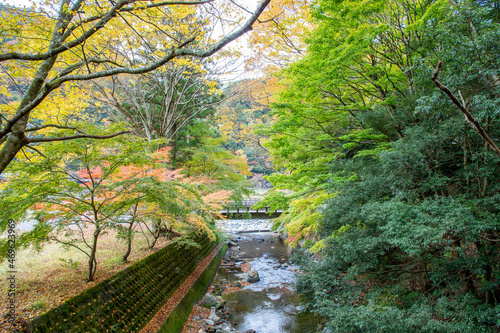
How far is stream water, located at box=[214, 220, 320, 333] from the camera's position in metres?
7.86

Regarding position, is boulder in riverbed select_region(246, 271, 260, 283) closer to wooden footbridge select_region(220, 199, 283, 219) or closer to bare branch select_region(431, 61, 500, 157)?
wooden footbridge select_region(220, 199, 283, 219)

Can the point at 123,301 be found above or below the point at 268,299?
above

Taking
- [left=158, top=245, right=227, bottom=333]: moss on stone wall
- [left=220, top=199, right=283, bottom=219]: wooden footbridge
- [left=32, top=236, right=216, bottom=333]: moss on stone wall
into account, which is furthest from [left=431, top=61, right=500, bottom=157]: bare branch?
[left=220, top=199, right=283, bottom=219]: wooden footbridge

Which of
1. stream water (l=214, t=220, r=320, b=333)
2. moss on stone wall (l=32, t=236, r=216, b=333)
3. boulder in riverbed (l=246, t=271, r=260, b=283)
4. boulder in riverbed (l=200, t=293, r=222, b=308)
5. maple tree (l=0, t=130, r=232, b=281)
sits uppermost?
maple tree (l=0, t=130, r=232, b=281)

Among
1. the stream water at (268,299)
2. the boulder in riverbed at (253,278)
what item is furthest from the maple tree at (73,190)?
the boulder in riverbed at (253,278)

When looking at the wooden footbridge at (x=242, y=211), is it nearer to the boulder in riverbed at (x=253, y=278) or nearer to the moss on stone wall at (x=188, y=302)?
the boulder in riverbed at (x=253, y=278)

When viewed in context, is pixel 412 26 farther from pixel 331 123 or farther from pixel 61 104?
pixel 61 104

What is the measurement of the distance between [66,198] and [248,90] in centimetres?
1099

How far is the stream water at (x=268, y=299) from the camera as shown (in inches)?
310

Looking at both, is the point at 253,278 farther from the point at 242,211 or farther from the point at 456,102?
the point at 456,102

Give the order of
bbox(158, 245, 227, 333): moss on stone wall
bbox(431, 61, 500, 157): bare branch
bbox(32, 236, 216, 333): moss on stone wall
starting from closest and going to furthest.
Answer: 1. bbox(431, 61, 500, 157): bare branch
2. bbox(32, 236, 216, 333): moss on stone wall
3. bbox(158, 245, 227, 333): moss on stone wall

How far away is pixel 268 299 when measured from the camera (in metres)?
9.76

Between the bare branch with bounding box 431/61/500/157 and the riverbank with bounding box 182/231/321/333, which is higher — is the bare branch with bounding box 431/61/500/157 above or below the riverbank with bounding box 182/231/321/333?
above

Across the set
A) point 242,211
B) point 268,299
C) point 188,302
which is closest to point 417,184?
point 268,299
